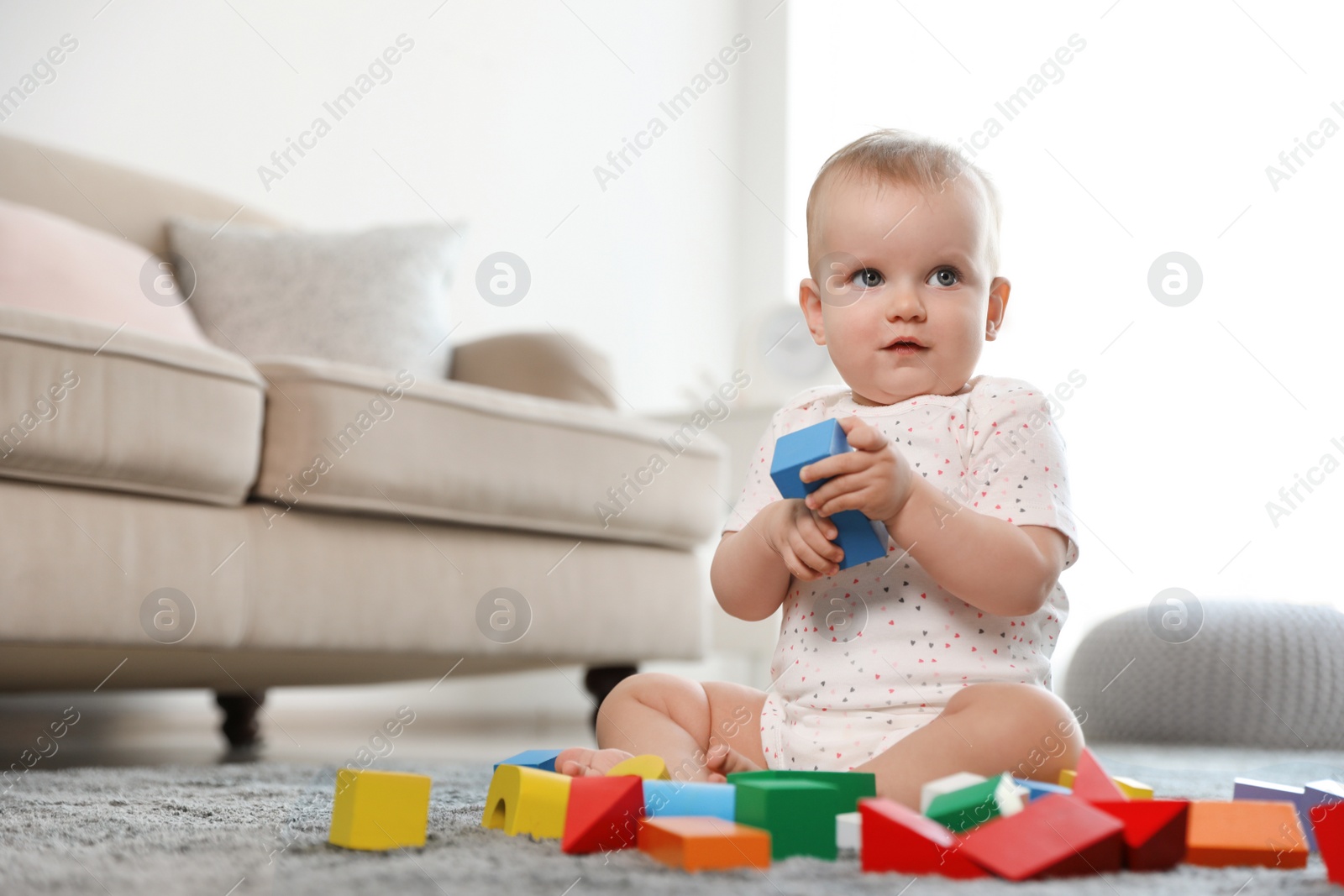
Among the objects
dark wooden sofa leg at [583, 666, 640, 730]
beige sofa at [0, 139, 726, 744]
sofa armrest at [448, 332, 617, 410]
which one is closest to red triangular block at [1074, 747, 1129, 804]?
beige sofa at [0, 139, 726, 744]

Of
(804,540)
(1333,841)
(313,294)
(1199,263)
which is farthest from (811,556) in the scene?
(1199,263)

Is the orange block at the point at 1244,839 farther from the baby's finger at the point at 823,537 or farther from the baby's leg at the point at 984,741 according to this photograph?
the baby's finger at the point at 823,537

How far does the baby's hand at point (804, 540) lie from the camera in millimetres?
733

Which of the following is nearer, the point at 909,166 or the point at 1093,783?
the point at 1093,783

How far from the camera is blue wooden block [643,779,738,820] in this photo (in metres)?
0.63

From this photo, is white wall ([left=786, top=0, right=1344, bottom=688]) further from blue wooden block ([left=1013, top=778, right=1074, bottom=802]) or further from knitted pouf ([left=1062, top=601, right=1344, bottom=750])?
blue wooden block ([left=1013, top=778, right=1074, bottom=802])

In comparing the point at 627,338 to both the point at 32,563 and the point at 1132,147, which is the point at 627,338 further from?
the point at 32,563

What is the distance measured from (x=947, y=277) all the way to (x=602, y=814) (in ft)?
1.56

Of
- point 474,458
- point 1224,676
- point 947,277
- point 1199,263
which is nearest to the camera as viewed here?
point 947,277

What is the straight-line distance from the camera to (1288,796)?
75 cm

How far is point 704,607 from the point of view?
178cm

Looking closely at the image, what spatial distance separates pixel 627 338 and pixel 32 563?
6.98 feet

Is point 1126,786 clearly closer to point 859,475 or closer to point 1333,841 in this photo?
point 1333,841

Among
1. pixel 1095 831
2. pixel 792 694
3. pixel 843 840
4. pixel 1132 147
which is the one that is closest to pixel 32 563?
pixel 792 694
